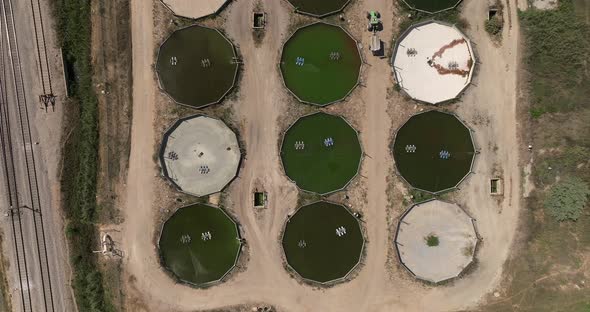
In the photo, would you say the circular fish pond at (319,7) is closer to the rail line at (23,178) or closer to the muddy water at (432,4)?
the muddy water at (432,4)

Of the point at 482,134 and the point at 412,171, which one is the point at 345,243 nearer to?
the point at 412,171

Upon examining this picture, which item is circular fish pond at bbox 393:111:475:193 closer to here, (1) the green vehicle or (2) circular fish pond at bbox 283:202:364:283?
(2) circular fish pond at bbox 283:202:364:283

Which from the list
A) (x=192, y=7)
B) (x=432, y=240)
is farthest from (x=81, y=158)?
(x=432, y=240)

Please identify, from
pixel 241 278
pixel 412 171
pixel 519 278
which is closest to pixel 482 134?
pixel 412 171

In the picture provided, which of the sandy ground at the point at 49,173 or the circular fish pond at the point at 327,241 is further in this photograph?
the sandy ground at the point at 49,173

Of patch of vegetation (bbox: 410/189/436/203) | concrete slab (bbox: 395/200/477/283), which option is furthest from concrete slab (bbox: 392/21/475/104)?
concrete slab (bbox: 395/200/477/283)

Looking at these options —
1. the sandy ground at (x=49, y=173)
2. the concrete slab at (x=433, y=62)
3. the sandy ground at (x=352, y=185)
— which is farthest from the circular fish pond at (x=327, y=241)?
the sandy ground at (x=49, y=173)

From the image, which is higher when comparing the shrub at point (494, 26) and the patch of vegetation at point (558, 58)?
the shrub at point (494, 26)
